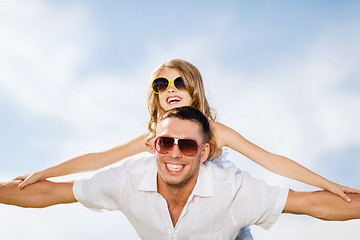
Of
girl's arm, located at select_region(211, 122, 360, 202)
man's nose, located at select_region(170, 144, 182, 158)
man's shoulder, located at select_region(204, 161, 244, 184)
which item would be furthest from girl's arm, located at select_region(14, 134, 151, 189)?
man's nose, located at select_region(170, 144, 182, 158)

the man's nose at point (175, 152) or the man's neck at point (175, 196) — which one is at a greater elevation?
the man's nose at point (175, 152)

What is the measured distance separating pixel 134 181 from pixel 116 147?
136 cm

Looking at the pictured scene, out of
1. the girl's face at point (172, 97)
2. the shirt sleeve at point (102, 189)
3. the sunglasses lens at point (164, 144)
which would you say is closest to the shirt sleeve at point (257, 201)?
the sunglasses lens at point (164, 144)

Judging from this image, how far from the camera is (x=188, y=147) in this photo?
167 inches

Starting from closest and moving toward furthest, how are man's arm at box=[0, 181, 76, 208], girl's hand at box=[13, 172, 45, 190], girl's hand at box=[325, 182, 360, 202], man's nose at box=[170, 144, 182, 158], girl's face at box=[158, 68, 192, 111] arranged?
man's nose at box=[170, 144, 182, 158], girl's hand at box=[325, 182, 360, 202], man's arm at box=[0, 181, 76, 208], girl's hand at box=[13, 172, 45, 190], girl's face at box=[158, 68, 192, 111]

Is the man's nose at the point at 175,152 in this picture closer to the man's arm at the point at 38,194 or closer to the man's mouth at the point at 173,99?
the man's arm at the point at 38,194

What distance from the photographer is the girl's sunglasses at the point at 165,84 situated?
5.78m

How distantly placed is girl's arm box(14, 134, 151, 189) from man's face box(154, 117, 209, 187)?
1.45m

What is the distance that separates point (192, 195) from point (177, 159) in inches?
17.0

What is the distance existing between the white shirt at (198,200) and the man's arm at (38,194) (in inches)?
6.6

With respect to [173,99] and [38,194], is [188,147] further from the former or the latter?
[38,194]

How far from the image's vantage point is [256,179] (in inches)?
172

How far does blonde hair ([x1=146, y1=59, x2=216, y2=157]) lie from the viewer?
5852 mm

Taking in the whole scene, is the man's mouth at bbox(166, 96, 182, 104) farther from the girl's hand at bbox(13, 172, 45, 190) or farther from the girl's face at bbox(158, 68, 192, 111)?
the girl's hand at bbox(13, 172, 45, 190)
